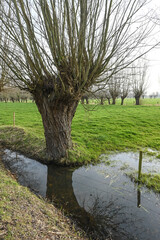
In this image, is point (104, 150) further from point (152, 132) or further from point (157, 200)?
point (152, 132)

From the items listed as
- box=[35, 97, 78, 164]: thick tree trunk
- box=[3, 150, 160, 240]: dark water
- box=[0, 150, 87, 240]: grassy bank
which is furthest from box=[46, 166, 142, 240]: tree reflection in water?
box=[35, 97, 78, 164]: thick tree trunk

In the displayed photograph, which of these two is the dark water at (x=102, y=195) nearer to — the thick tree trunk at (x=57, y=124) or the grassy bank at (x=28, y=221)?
the grassy bank at (x=28, y=221)

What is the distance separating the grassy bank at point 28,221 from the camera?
94.3 inches

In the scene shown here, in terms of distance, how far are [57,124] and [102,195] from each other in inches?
120

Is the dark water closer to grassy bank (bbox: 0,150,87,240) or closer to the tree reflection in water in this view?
the tree reflection in water

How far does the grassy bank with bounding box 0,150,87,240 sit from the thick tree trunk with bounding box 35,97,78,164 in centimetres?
255

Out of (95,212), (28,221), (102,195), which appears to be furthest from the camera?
(102,195)

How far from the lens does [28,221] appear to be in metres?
2.71

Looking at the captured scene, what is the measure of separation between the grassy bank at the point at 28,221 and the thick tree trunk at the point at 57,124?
255 cm

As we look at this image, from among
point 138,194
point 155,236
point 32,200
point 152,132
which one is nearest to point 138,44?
point 138,194

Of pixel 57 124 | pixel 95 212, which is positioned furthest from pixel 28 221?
pixel 57 124

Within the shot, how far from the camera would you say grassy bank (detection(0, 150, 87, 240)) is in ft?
7.86

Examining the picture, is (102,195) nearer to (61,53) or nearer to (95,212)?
(95,212)

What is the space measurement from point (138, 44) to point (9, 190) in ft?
19.1
